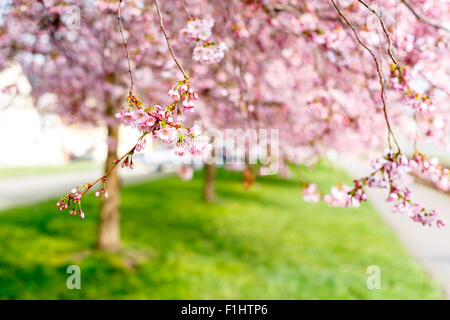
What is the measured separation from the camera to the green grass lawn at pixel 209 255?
18.4 feet

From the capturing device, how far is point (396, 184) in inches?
98.7

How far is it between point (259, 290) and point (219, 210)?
19.7 feet

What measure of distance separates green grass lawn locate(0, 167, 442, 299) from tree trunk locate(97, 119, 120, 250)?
0.25m

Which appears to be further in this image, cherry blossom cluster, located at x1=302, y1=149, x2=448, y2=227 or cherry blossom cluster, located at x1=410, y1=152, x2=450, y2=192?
cherry blossom cluster, located at x1=410, y1=152, x2=450, y2=192

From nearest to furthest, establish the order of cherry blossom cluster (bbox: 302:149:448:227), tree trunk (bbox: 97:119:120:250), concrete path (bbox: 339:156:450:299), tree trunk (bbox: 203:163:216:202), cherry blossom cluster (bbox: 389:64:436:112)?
cherry blossom cluster (bbox: 302:149:448:227), cherry blossom cluster (bbox: 389:64:436:112), concrete path (bbox: 339:156:450:299), tree trunk (bbox: 97:119:120:250), tree trunk (bbox: 203:163:216:202)

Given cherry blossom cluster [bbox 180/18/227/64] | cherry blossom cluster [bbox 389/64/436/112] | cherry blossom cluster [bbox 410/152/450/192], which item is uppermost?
cherry blossom cluster [bbox 180/18/227/64]

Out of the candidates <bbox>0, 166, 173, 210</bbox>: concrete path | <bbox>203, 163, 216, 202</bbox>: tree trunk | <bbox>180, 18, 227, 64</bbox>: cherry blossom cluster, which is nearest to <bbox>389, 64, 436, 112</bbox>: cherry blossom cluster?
<bbox>180, 18, 227, 64</bbox>: cherry blossom cluster

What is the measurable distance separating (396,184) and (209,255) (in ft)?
17.4

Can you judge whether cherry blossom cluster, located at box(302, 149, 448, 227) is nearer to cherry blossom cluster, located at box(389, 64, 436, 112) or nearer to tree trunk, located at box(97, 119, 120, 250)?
cherry blossom cluster, located at box(389, 64, 436, 112)

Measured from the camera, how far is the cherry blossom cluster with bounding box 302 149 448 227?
234cm

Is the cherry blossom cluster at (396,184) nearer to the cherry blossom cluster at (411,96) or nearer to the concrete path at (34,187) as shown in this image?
the cherry blossom cluster at (411,96)

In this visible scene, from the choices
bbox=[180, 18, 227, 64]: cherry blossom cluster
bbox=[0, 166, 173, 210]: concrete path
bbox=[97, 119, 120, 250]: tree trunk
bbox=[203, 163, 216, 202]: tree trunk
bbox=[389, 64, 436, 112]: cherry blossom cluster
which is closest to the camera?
bbox=[180, 18, 227, 64]: cherry blossom cluster

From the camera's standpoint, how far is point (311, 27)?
381cm

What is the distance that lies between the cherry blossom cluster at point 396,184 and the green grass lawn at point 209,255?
1.56 metres
